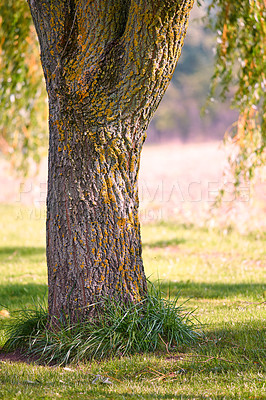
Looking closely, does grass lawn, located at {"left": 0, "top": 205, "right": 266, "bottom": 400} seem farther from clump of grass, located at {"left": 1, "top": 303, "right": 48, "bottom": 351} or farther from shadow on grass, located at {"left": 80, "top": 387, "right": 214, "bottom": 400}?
clump of grass, located at {"left": 1, "top": 303, "right": 48, "bottom": 351}

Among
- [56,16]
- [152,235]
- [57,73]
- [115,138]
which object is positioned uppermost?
[56,16]

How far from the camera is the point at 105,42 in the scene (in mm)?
3908

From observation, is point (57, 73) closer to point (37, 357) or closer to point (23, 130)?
point (37, 357)

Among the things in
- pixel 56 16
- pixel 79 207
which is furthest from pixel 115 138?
pixel 56 16

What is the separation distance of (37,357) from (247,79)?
473 cm

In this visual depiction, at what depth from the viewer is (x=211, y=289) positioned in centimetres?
617

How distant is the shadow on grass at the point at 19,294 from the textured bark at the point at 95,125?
195 cm

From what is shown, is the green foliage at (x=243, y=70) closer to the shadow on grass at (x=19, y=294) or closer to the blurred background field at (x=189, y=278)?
the blurred background field at (x=189, y=278)

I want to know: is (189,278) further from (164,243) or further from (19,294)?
(164,243)

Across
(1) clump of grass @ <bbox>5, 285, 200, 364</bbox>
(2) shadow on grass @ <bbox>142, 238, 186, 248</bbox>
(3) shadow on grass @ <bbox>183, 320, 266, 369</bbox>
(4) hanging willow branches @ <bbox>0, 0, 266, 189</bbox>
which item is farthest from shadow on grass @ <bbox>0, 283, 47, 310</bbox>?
(2) shadow on grass @ <bbox>142, 238, 186, 248</bbox>

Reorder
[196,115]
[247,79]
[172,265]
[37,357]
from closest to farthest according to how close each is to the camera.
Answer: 1. [37,357]
2. [247,79]
3. [172,265]
4. [196,115]

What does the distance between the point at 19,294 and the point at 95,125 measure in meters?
3.17

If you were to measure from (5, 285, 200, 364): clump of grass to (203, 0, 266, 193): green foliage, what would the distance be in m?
3.60

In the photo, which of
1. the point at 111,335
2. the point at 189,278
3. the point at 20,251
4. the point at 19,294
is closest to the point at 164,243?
the point at 20,251
